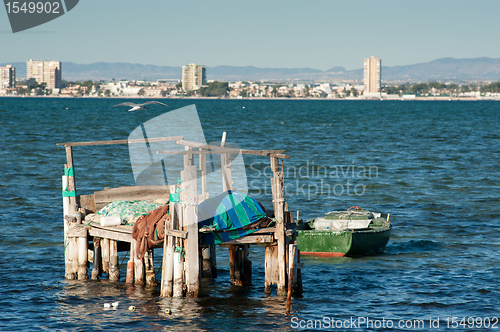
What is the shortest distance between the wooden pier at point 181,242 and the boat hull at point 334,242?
363 centimetres

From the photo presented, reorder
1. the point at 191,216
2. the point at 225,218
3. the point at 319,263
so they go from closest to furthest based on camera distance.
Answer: the point at 191,216
the point at 225,218
the point at 319,263

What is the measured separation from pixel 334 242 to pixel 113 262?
688cm

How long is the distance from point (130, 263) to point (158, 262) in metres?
3.21

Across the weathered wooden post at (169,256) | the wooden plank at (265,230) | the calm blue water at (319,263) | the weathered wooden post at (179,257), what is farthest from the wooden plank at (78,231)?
the wooden plank at (265,230)

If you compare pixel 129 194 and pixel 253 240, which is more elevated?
pixel 129 194

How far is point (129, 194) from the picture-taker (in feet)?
57.1

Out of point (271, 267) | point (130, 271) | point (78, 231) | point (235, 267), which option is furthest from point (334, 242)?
point (78, 231)

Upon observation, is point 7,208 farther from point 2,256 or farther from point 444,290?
point 444,290

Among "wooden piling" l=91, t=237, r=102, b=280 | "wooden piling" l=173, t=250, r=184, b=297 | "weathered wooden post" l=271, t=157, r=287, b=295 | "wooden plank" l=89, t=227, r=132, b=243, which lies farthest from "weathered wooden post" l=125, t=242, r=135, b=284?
"weathered wooden post" l=271, t=157, r=287, b=295

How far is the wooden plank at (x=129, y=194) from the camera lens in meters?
17.2

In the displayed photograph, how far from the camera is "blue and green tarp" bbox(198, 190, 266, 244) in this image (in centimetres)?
1411

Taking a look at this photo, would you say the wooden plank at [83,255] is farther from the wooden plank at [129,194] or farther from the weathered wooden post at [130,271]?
the wooden plank at [129,194]

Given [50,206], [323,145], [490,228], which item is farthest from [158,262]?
[323,145]

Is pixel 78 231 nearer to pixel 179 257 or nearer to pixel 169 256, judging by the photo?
pixel 169 256
